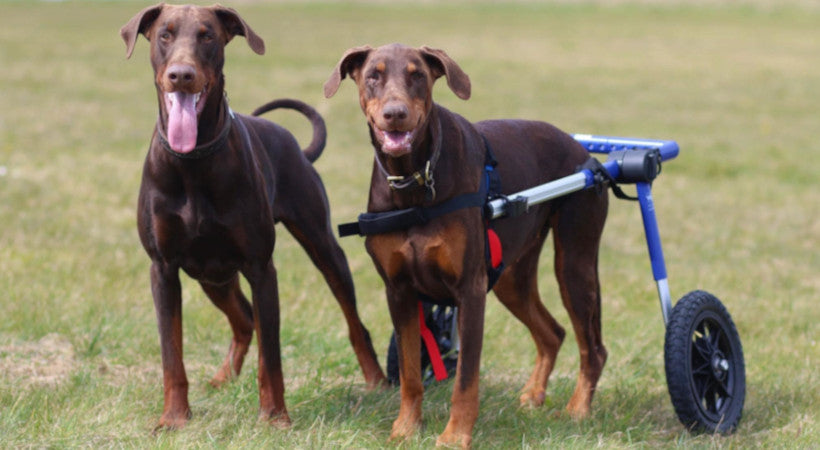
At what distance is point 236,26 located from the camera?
4.92 meters

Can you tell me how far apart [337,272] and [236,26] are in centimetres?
152

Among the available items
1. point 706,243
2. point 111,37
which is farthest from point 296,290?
point 111,37

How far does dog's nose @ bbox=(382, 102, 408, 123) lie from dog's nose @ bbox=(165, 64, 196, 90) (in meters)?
0.78

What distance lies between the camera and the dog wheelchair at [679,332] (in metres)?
5.08

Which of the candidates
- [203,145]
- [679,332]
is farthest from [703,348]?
[203,145]

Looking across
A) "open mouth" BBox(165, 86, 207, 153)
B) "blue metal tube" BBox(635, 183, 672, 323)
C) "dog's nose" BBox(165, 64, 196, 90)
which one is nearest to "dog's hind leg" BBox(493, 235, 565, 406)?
"blue metal tube" BBox(635, 183, 672, 323)

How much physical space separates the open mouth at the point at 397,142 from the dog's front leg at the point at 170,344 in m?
1.22

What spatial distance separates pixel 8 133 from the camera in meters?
14.9

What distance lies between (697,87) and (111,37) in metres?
14.1

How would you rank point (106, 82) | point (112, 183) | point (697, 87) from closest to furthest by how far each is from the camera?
point (112, 183) < point (106, 82) < point (697, 87)

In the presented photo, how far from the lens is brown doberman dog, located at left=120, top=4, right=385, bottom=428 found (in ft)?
15.1

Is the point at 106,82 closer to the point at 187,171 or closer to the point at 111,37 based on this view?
the point at 111,37

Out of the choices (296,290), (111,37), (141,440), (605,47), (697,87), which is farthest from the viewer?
(605,47)

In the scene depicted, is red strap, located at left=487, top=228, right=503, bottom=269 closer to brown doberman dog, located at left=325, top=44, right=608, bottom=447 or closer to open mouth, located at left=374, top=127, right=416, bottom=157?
brown doberman dog, located at left=325, top=44, right=608, bottom=447
